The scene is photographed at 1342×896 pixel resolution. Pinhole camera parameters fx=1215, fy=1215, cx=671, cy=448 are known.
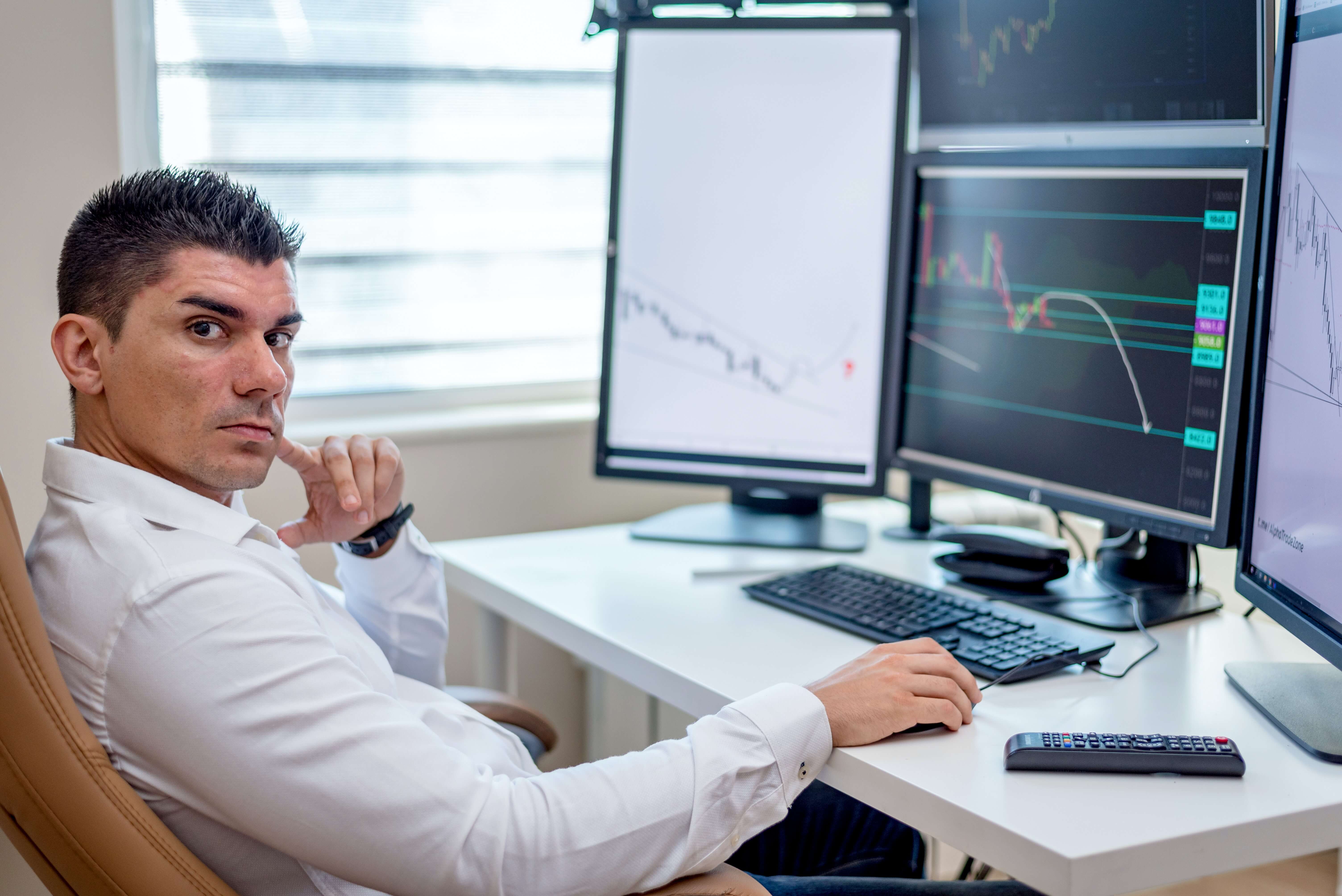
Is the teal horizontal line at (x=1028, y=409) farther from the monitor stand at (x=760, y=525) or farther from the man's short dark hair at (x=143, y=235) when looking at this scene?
the man's short dark hair at (x=143, y=235)

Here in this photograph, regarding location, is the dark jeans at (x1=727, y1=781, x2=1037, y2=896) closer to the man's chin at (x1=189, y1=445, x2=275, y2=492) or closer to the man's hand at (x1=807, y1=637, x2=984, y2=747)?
the man's hand at (x1=807, y1=637, x2=984, y2=747)

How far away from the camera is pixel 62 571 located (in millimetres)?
938

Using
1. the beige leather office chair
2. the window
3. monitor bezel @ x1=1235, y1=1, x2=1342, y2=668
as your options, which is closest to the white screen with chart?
the window

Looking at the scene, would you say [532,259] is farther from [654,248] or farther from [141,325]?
[141,325]

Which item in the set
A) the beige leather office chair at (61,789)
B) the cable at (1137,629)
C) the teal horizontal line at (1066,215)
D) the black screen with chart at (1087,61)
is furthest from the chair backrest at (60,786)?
the black screen with chart at (1087,61)

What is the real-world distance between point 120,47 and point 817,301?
1.07 meters

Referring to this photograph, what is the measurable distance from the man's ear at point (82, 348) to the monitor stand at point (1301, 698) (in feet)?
3.58

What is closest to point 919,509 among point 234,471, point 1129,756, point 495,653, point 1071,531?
point 1071,531

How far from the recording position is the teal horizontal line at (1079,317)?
1.41 meters

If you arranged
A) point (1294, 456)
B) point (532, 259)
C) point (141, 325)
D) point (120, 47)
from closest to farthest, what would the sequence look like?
point (141, 325) → point (1294, 456) → point (120, 47) → point (532, 259)

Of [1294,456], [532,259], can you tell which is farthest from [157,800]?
[532,259]

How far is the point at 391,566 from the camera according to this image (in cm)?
146

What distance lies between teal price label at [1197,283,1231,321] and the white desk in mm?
370

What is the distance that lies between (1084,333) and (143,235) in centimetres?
107
